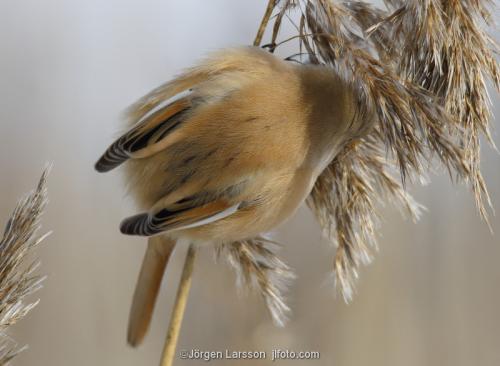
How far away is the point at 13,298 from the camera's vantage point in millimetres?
605

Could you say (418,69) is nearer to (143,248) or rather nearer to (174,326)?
(174,326)

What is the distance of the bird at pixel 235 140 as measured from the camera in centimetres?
71

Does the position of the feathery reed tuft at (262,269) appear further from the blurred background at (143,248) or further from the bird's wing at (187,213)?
the blurred background at (143,248)

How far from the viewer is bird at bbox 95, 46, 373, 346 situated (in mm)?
713

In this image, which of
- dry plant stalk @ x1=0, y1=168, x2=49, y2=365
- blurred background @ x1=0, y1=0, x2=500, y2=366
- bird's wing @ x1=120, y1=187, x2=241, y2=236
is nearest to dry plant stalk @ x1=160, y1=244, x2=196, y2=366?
bird's wing @ x1=120, y1=187, x2=241, y2=236

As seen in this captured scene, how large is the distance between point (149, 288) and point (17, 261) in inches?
11.1

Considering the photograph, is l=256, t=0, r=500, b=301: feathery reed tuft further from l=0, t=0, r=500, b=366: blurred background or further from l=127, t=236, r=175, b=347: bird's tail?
l=0, t=0, r=500, b=366: blurred background

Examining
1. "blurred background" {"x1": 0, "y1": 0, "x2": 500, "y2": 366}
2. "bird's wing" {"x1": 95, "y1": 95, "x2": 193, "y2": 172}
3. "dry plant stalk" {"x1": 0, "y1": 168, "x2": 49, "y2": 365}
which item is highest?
"bird's wing" {"x1": 95, "y1": 95, "x2": 193, "y2": 172}

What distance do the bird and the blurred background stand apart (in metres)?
0.57

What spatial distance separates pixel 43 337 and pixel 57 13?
0.71m

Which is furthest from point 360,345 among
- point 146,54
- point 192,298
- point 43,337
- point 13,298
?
point 13,298

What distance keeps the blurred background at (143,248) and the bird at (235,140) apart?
0.57 m

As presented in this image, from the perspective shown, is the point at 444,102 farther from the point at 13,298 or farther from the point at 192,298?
the point at 192,298

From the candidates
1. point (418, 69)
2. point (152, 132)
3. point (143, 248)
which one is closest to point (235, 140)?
point (152, 132)
